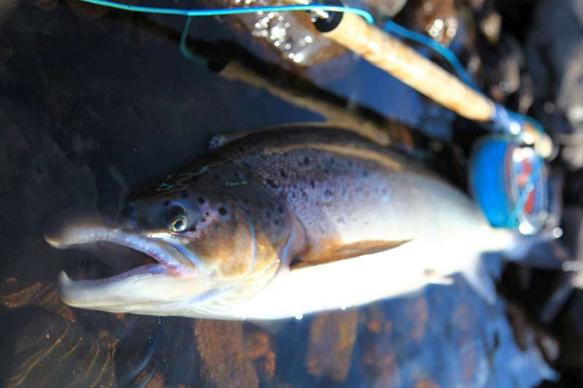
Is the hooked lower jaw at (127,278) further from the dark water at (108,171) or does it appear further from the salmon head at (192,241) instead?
the dark water at (108,171)

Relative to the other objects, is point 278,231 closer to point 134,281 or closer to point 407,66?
point 134,281

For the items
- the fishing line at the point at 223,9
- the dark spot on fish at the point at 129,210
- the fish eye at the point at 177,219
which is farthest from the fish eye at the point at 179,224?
the fishing line at the point at 223,9

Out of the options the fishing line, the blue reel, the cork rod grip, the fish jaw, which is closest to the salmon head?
the fish jaw

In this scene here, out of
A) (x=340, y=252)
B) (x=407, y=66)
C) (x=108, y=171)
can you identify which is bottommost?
(x=340, y=252)

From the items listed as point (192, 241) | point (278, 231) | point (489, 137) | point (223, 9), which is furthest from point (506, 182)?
point (192, 241)

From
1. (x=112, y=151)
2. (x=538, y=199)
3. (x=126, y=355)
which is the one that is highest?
(x=112, y=151)

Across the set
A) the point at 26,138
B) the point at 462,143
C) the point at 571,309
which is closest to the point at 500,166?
the point at 462,143

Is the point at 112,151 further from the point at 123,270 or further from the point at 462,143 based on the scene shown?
the point at 462,143
